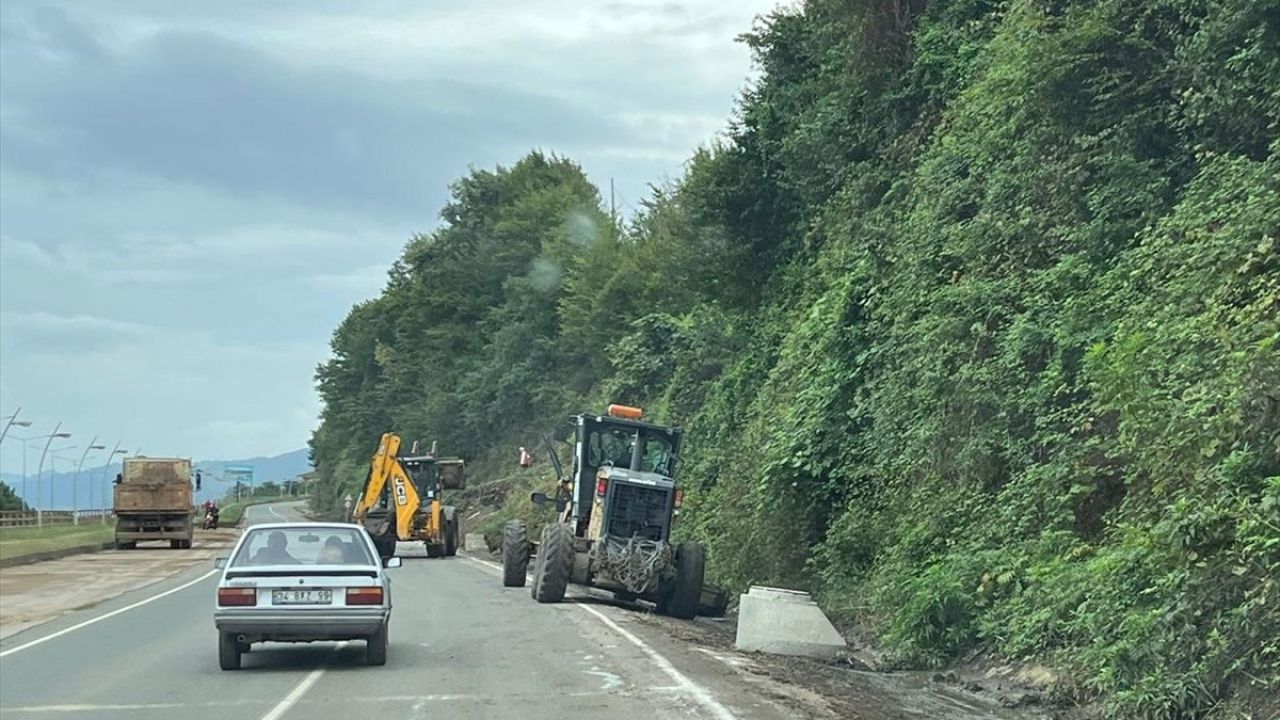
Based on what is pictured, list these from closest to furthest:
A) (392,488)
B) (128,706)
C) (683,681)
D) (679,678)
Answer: (128,706) → (683,681) → (679,678) → (392,488)

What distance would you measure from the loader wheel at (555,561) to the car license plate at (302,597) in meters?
8.97

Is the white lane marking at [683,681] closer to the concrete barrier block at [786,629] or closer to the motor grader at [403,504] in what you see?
the concrete barrier block at [786,629]

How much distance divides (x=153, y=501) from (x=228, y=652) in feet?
130

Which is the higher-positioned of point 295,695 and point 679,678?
point 679,678

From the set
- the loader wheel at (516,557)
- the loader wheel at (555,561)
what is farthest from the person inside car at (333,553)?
the loader wheel at (516,557)

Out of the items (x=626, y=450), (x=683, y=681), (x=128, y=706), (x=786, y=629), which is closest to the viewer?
(x=128, y=706)

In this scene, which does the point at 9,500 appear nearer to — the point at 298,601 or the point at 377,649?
the point at 377,649

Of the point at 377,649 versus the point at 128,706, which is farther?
the point at 377,649

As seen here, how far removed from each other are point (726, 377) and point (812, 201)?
558cm

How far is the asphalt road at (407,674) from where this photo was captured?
12.3 meters

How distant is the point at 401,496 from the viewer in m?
41.1

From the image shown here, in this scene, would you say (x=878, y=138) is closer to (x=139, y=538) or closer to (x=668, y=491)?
(x=668, y=491)

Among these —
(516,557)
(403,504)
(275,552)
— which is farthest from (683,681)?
(403,504)

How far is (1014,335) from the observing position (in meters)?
18.2
